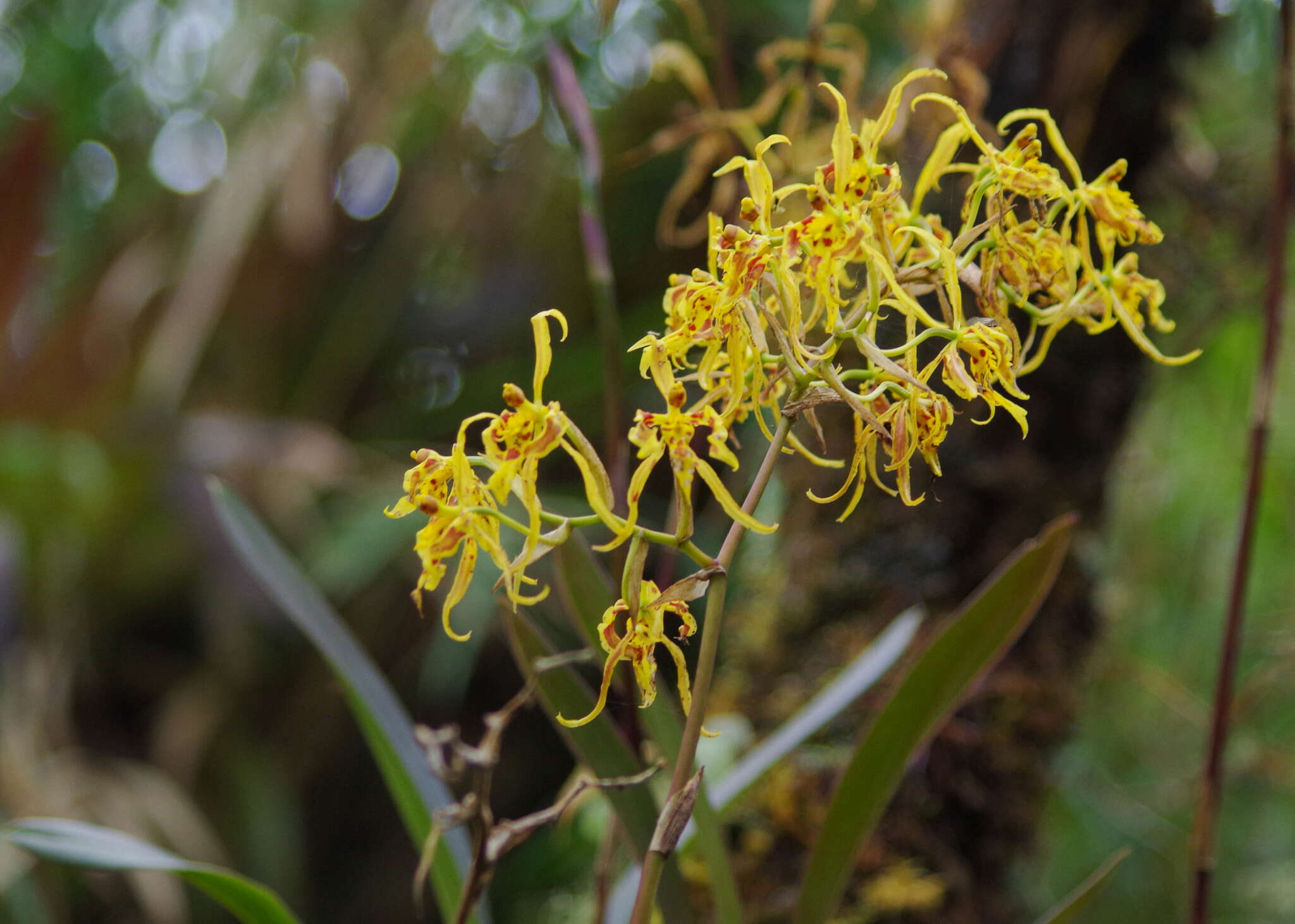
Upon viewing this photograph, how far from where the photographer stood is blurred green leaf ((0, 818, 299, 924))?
36 cm

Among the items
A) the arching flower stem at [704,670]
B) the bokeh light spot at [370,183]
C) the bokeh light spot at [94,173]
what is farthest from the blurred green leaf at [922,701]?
the bokeh light spot at [94,173]

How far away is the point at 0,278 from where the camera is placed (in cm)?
115

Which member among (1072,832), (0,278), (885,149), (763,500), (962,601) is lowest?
(1072,832)

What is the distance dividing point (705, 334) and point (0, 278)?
1286 mm

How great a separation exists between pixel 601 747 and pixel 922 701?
15 centimetres

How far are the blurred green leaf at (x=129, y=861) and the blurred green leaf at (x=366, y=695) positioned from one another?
80 mm

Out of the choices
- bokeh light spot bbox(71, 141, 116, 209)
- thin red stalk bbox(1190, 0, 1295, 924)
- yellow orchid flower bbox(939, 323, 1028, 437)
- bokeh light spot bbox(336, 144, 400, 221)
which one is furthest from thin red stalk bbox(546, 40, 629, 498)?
bokeh light spot bbox(71, 141, 116, 209)

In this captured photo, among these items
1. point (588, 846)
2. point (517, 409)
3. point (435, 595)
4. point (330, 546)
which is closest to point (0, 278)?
point (330, 546)

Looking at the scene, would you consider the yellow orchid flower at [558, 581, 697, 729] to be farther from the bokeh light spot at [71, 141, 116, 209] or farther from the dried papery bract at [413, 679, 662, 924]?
the bokeh light spot at [71, 141, 116, 209]

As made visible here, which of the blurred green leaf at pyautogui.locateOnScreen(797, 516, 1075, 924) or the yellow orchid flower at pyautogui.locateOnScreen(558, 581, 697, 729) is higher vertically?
the yellow orchid flower at pyautogui.locateOnScreen(558, 581, 697, 729)

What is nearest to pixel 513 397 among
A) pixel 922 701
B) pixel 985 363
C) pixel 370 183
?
pixel 985 363

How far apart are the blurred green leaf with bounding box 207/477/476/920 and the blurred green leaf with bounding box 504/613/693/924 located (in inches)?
4.2

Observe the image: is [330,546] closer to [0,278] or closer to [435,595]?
[435,595]

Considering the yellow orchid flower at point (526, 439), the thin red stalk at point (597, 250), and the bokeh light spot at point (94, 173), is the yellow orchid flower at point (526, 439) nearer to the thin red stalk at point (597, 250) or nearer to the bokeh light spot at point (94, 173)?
the thin red stalk at point (597, 250)
